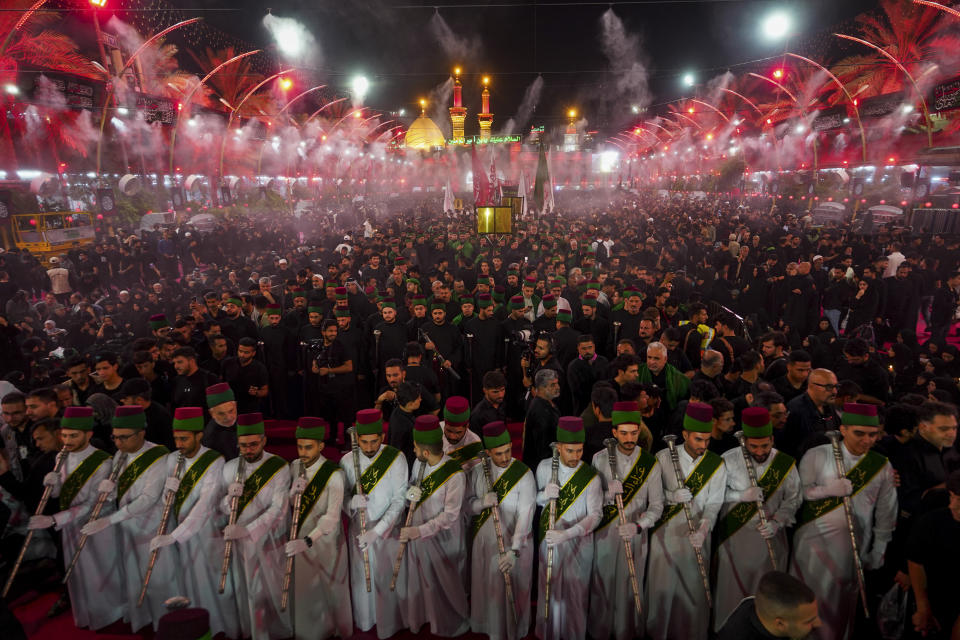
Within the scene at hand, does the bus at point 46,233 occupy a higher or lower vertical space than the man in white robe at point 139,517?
higher

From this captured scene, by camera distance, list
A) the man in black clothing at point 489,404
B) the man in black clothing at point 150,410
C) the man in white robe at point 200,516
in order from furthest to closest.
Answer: the man in black clothing at point 150,410 → the man in black clothing at point 489,404 → the man in white robe at point 200,516

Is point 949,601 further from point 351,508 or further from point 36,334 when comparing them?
point 36,334

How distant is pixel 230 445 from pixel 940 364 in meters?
7.99

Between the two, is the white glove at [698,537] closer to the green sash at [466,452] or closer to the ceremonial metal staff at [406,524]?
the green sash at [466,452]

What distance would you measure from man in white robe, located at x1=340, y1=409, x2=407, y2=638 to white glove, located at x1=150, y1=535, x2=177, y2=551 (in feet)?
4.48

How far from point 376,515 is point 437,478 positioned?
0.63 meters

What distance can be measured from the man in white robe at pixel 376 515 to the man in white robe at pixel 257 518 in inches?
22.0

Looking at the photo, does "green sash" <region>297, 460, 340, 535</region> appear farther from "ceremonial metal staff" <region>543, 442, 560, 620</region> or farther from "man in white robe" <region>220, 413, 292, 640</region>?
"ceremonial metal staff" <region>543, 442, 560, 620</region>

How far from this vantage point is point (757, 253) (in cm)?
1557

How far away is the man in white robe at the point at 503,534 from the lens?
4.74 m

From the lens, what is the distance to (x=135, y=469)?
5047 mm

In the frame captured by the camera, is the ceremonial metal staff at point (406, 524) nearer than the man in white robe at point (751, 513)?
Yes

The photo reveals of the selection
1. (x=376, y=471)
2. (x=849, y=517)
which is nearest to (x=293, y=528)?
(x=376, y=471)

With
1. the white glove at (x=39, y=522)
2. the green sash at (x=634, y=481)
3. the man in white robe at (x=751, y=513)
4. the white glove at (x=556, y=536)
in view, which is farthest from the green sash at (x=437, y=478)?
the white glove at (x=39, y=522)
